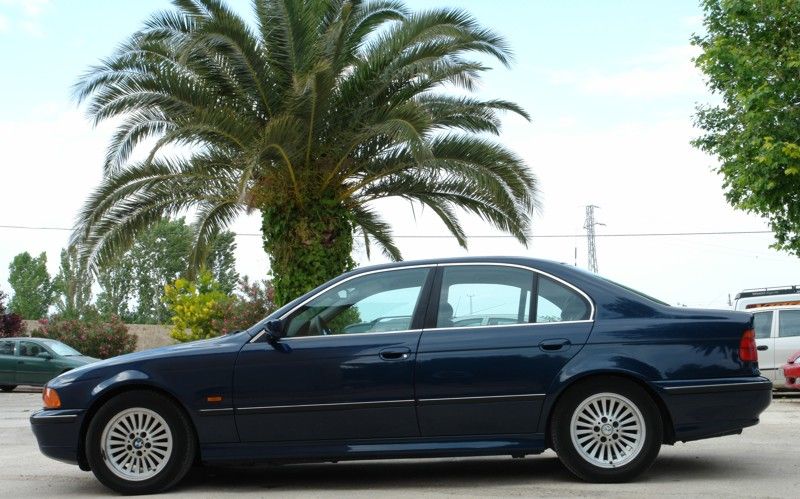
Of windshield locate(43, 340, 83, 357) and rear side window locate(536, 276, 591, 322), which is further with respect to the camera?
windshield locate(43, 340, 83, 357)

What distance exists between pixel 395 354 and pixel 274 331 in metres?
0.87

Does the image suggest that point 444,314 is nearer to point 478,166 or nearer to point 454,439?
point 454,439

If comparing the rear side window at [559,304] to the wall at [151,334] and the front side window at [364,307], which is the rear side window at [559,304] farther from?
the wall at [151,334]

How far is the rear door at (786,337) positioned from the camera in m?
18.7

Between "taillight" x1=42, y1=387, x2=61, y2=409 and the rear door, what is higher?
the rear door

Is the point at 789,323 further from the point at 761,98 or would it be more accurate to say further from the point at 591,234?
the point at 591,234

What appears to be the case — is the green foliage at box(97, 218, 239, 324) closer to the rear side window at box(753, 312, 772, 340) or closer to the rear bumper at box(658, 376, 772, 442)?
the rear side window at box(753, 312, 772, 340)

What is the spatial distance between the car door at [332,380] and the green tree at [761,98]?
18.3 meters

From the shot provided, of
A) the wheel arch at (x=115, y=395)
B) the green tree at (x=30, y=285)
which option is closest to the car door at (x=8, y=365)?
the wheel arch at (x=115, y=395)

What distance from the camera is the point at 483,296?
24.4 feet

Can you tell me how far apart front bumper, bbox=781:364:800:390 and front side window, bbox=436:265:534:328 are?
10918 millimetres

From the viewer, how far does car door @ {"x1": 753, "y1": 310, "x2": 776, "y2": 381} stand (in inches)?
739

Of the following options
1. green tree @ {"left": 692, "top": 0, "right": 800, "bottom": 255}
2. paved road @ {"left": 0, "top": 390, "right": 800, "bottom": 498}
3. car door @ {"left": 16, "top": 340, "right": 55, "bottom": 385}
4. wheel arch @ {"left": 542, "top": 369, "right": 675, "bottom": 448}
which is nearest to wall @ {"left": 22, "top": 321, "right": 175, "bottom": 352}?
car door @ {"left": 16, "top": 340, "right": 55, "bottom": 385}

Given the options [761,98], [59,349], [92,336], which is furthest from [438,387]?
[92,336]
